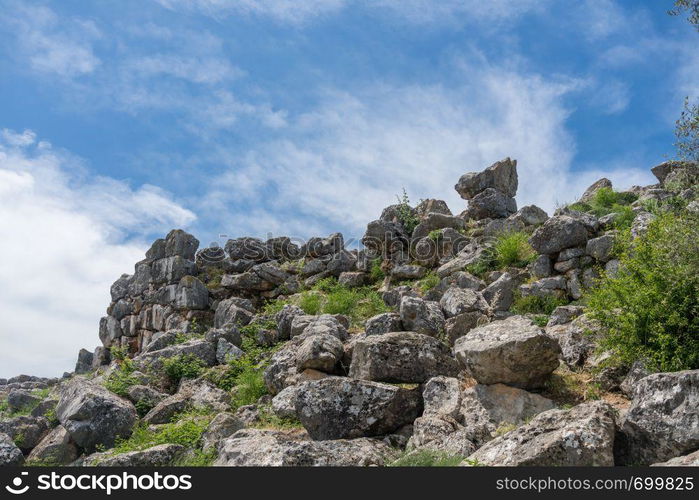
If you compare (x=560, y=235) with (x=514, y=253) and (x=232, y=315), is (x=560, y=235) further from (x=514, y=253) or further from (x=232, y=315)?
(x=232, y=315)

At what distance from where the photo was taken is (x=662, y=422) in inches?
309

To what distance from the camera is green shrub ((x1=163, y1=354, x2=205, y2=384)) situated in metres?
16.5

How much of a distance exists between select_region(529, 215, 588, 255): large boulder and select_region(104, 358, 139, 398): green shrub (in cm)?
1241

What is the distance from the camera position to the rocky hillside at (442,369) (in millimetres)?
8102

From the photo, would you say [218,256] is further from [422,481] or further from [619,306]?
[422,481]

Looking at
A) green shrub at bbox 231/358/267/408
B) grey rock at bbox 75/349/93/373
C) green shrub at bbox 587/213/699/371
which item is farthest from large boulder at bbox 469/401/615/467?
grey rock at bbox 75/349/93/373

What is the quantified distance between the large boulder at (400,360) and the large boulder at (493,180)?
1606 cm

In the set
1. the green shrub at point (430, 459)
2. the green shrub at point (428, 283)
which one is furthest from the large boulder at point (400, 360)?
the green shrub at point (428, 283)

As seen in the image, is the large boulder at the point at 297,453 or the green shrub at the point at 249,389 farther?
the green shrub at the point at 249,389

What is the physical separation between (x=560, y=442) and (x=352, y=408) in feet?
13.1

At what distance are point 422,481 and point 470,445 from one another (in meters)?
2.07

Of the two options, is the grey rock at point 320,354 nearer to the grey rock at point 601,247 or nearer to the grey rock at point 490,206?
the grey rock at point 601,247

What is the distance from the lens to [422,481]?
22.1ft

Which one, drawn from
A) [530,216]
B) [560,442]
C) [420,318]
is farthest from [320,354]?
[530,216]
